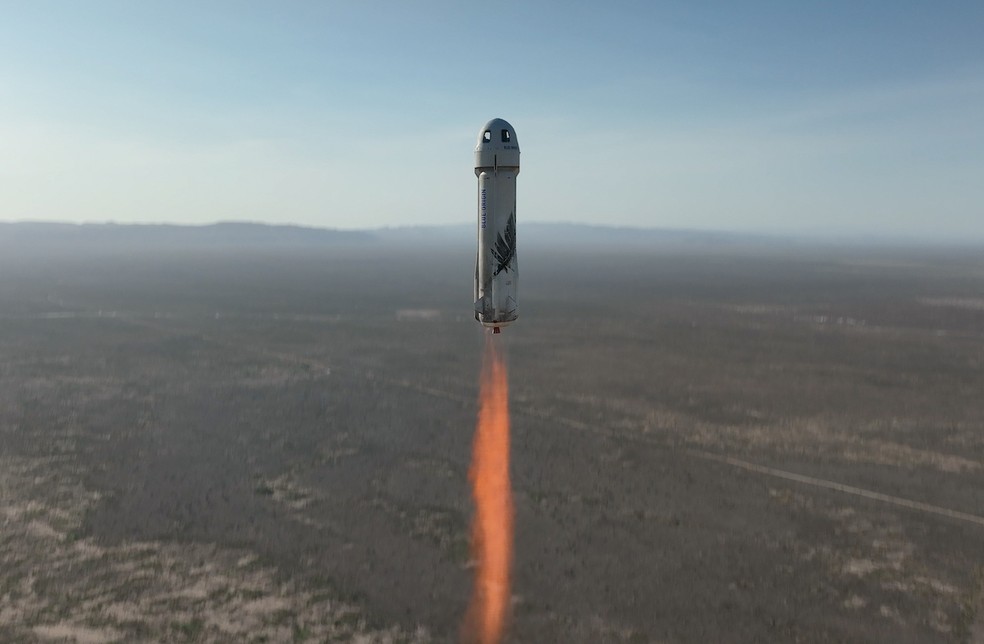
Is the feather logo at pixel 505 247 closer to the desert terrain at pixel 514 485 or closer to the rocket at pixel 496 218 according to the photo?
the rocket at pixel 496 218

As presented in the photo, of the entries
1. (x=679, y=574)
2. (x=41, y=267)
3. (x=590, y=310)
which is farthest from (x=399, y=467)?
(x=41, y=267)

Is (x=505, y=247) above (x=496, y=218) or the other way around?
the other way around

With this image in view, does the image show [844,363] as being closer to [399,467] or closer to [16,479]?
[399,467]

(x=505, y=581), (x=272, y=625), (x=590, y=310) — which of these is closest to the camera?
(x=272, y=625)

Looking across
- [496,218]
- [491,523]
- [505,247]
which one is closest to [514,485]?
[491,523]

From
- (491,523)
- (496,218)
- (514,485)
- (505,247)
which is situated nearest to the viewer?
(496,218)

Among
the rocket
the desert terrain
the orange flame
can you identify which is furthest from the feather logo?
the desert terrain

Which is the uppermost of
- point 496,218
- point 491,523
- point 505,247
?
point 496,218

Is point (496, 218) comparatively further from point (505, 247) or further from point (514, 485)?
point (514, 485)
